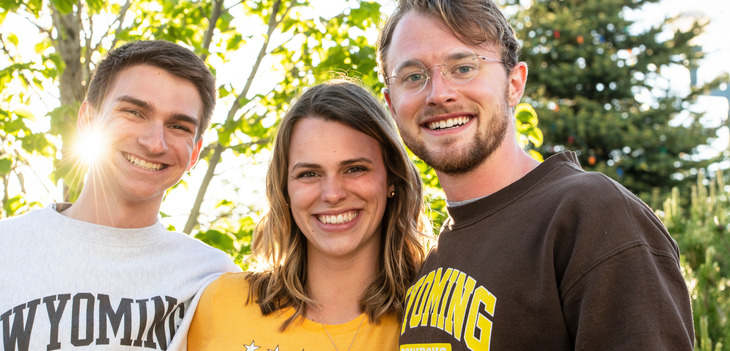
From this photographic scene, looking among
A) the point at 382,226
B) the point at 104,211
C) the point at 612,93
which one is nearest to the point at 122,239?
the point at 104,211

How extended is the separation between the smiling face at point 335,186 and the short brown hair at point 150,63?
1.85ft

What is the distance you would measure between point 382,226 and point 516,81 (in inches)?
36.5

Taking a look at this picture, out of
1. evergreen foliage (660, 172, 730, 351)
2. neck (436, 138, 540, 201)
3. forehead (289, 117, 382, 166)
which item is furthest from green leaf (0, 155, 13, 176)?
evergreen foliage (660, 172, 730, 351)

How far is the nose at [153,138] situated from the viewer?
2.53 metres

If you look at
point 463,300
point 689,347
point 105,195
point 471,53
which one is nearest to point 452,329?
point 463,300

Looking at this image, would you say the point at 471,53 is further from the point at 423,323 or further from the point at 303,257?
the point at 303,257

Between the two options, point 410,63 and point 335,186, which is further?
point 335,186

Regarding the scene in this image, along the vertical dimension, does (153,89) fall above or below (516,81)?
above

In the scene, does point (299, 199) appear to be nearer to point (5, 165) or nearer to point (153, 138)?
point (153, 138)

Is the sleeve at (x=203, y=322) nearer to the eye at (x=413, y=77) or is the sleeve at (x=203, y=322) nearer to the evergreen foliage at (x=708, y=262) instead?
the eye at (x=413, y=77)

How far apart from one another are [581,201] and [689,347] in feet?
1.37

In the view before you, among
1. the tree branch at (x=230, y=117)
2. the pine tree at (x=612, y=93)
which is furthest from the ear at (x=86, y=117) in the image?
the pine tree at (x=612, y=93)

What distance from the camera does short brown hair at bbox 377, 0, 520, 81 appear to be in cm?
210

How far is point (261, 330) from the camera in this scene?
2365 millimetres
